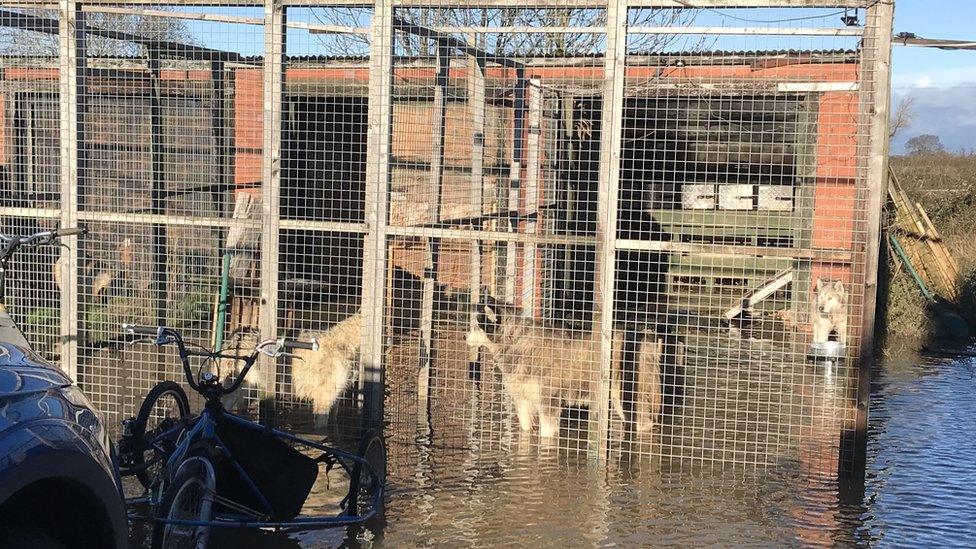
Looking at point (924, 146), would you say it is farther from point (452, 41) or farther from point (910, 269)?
point (452, 41)

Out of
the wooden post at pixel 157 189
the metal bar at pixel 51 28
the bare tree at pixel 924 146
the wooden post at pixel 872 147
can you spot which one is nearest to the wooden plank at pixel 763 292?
the wooden post at pixel 872 147

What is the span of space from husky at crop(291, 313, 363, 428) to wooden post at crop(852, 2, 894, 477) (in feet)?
11.9

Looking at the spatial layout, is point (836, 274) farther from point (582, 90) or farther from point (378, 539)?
point (378, 539)

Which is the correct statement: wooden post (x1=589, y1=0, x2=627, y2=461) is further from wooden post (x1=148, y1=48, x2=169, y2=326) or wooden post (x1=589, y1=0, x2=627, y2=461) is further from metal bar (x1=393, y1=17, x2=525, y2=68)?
wooden post (x1=148, y1=48, x2=169, y2=326)

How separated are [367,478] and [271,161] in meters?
2.42

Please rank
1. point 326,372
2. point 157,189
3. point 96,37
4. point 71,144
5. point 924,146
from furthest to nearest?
point 924,146 < point 157,189 < point 96,37 < point 326,372 < point 71,144

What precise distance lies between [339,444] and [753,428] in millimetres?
3676

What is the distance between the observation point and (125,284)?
9.45 meters

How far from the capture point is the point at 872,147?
6.65 m

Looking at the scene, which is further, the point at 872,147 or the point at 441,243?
the point at 441,243

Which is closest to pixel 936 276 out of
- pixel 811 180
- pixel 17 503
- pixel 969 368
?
pixel 969 368

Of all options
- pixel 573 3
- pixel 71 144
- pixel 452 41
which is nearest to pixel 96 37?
pixel 71 144

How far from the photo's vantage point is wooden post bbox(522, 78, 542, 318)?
10.0 m

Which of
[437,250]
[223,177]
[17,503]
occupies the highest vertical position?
[223,177]
